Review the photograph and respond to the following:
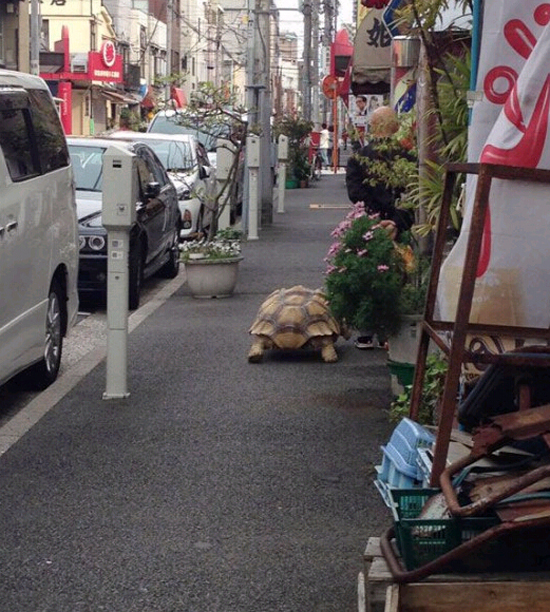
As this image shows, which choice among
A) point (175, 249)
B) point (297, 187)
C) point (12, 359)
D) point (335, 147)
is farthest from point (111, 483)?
point (335, 147)

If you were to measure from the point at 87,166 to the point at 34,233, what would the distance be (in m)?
6.03

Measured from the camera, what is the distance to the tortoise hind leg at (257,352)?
9808mm

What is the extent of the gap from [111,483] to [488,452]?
2.84 m

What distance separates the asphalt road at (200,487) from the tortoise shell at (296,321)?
0.76 ft

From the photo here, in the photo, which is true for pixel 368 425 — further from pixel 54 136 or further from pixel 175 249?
pixel 175 249

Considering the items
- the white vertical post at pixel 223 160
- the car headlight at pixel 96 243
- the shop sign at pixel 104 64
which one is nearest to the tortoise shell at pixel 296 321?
the car headlight at pixel 96 243

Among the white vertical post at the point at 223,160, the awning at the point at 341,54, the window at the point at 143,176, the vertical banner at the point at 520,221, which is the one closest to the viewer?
the vertical banner at the point at 520,221

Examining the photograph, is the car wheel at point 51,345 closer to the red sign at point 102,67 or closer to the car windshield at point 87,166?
the car windshield at point 87,166

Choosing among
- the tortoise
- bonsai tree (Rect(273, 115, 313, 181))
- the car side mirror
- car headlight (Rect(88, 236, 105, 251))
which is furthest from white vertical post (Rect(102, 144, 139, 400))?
bonsai tree (Rect(273, 115, 313, 181))

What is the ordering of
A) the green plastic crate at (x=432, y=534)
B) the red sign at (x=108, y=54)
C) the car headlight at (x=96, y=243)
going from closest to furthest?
1. the green plastic crate at (x=432, y=534)
2. the car headlight at (x=96, y=243)
3. the red sign at (x=108, y=54)

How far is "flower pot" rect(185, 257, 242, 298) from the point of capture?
43.7ft

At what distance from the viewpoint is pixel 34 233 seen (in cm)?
819

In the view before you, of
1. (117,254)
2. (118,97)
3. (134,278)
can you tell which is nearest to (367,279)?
(117,254)

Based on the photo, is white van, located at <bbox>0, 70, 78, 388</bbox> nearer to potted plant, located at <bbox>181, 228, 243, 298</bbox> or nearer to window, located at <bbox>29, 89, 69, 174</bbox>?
window, located at <bbox>29, 89, 69, 174</bbox>
